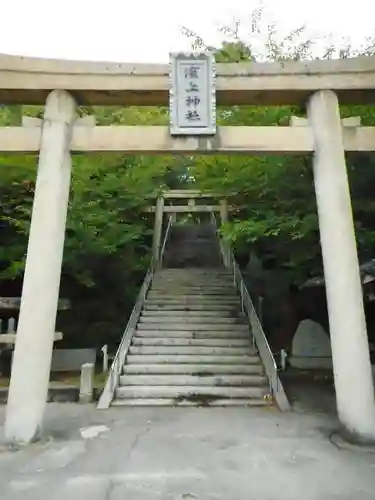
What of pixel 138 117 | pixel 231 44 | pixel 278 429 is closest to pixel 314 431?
pixel 278 429

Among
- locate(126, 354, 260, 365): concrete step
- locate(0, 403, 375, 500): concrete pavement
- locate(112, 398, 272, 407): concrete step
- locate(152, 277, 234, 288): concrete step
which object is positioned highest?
locate(152, 277, 234, 288): concrete step

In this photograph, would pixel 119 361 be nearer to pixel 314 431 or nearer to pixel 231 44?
pixel 314 431

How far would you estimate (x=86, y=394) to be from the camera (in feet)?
30.9

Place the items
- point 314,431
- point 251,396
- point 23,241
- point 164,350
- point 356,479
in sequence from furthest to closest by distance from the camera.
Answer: point 23,241
point 164,350
point 251,396
point 314,431
point 356,479

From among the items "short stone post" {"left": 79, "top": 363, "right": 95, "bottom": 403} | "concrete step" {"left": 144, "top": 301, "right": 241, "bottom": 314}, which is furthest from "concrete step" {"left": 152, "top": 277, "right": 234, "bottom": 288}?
"short stone post" {"left": 79, "top": 363, "right": 95, "bottom": 403}

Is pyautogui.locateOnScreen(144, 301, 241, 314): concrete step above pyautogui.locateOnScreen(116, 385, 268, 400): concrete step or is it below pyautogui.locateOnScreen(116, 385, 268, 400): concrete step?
Answer: above

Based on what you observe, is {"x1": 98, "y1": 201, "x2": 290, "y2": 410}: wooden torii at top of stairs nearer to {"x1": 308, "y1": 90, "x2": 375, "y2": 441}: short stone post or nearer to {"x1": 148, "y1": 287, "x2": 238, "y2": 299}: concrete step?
{"x1": 148, "y1": 287, "x2": 238, "y2": 299}: concrete step

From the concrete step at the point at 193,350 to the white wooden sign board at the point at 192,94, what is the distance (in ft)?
16.6

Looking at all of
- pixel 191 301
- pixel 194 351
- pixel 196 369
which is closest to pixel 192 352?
pixel 194 351

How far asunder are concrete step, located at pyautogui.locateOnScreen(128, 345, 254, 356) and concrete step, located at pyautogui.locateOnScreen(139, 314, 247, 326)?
1187 mm

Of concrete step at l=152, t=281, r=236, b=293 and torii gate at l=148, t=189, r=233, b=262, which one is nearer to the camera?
concrete step at l=152, t=281, r=236, b=293

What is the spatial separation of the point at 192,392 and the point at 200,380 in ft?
1.21

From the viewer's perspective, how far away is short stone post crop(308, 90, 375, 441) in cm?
679

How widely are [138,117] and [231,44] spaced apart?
600 centimetres
